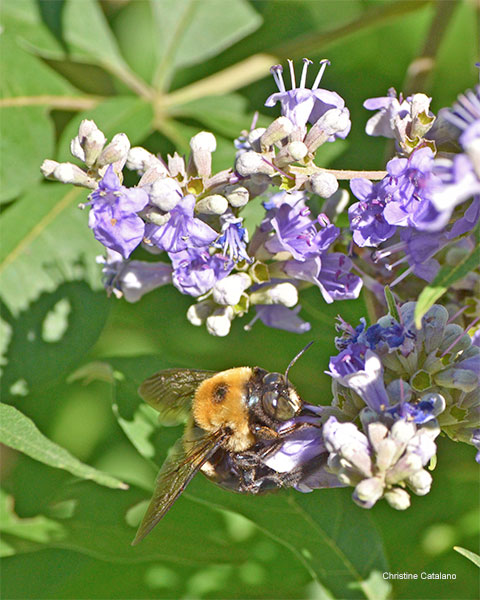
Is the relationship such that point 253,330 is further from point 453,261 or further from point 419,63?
point 453,261

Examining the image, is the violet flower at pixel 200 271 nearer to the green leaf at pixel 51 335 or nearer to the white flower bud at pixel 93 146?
the white flower bud at pixel 93 146

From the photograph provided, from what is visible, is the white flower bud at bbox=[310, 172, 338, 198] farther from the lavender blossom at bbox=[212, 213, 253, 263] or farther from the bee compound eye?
the bee compound eye

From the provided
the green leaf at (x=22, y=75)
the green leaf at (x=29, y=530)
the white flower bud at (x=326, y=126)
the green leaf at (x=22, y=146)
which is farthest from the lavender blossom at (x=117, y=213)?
the green leaf at (x=22, y=75)

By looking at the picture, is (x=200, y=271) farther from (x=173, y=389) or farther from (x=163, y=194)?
(x=173, y=389)

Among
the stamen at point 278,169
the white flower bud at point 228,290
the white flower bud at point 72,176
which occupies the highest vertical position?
the white flower bud at point 72,176

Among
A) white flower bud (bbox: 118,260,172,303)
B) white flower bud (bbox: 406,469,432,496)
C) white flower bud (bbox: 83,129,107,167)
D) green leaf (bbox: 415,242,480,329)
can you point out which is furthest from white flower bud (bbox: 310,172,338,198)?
white flower bud (bbox: 406,469,432,496)

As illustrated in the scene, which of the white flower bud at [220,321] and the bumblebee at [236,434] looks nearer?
the bumblebee at [236,434]
